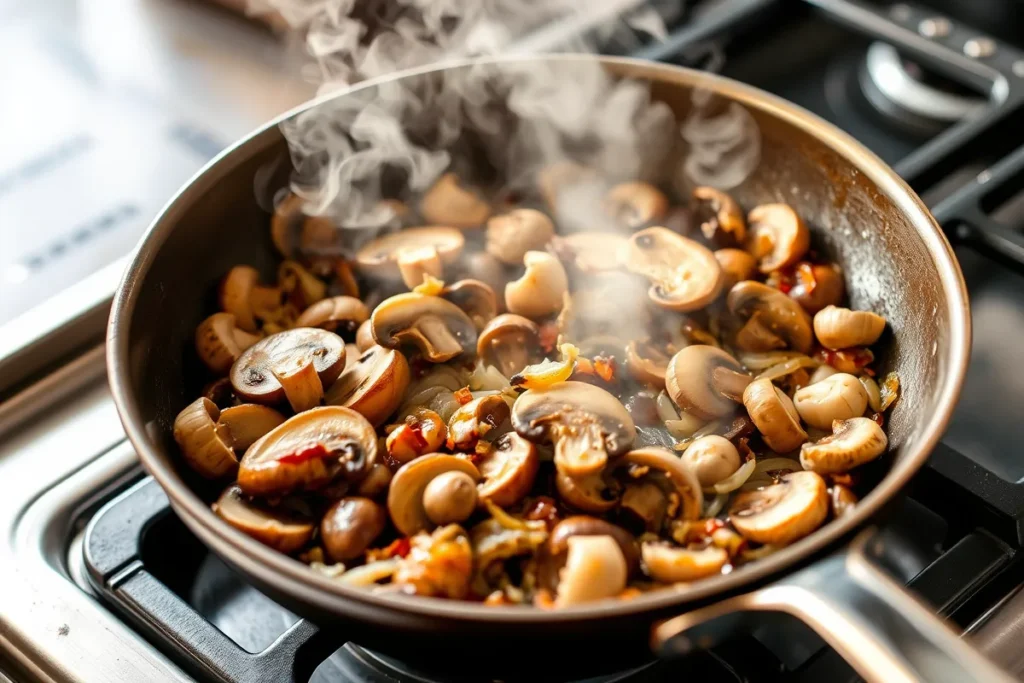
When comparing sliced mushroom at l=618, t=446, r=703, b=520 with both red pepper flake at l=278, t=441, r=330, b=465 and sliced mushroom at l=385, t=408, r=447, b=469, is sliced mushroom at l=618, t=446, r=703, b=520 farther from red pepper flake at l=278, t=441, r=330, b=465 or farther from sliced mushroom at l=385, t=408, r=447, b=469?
red pepper flake at l=278, t=441, r=330, b=465

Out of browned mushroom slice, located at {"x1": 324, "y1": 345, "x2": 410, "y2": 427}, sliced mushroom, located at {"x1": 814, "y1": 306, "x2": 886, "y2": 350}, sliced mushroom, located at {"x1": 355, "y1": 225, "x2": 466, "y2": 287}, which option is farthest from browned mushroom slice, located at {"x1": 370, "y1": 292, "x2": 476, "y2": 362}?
sliced mushroom, located at {"x1": 814, "y1": 306, "x2": 886, "y2": 350}

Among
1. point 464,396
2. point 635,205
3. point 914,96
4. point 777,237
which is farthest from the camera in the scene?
point 914,96

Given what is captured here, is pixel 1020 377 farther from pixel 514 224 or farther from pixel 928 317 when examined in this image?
pixel 514 224

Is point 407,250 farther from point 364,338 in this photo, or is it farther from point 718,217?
point 718,217

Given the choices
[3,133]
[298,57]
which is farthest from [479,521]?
[3,133]

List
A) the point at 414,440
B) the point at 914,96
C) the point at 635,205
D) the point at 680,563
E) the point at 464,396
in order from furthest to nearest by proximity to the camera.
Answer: the point at 914,96
the point at 635,205
the point at 464,396
the point at 414,440
the point at 680,563

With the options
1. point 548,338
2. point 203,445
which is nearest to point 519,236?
point 548,338

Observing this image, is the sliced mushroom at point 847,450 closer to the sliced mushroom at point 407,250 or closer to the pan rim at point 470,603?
the pan rim at point 470,603
